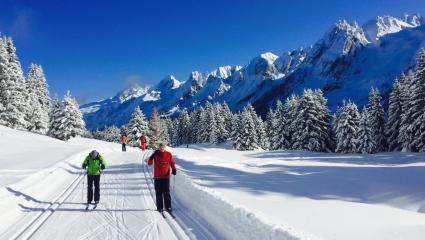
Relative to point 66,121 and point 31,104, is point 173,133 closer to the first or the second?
point 66,121

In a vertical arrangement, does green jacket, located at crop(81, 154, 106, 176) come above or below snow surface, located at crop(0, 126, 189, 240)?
above

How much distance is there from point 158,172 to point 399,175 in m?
12.1

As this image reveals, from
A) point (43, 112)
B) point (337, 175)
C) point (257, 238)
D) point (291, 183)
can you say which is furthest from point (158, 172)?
point (43, 112)

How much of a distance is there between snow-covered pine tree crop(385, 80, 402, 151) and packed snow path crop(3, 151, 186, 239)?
42220 mm

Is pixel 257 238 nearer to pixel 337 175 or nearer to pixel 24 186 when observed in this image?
pixel 24 186

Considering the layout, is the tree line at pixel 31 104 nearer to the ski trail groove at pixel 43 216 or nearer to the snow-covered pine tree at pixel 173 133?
the ski trail groove at pixel 43 216

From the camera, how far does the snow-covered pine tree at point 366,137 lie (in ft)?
176

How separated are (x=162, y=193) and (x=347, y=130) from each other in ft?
157

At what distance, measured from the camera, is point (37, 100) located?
63.0m

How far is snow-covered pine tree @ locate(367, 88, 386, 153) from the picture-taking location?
5453 centimetres

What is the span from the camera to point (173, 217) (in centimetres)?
1125

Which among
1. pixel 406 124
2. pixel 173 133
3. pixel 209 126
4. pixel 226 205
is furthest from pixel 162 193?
pixel 173 133

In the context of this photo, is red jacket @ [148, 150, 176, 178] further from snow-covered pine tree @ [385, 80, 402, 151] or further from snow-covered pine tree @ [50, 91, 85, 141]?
snow-covered pine tree @ [50, 91, 85, 141]

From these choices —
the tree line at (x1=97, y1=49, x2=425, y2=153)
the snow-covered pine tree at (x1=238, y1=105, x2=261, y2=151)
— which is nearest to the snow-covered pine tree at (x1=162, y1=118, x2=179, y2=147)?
the tree line at (x1=97, y1=49, x2=425, y2=153)
